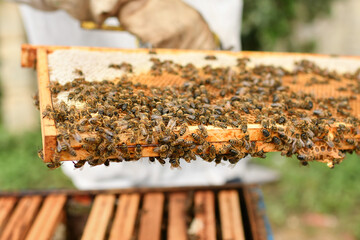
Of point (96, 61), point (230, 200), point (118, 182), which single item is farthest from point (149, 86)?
point (118, 182)

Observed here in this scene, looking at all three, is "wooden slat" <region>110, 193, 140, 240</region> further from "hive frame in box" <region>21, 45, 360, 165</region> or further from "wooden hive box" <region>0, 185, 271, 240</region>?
"hive frame in box" <region>21, 45, 360, 165</region>

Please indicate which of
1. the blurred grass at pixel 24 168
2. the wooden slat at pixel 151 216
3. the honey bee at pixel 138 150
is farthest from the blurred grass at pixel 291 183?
the honey bee at pixel 138 150

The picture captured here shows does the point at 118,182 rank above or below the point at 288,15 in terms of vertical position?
below

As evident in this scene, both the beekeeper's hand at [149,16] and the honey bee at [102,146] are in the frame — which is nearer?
the honey bee at [102,146]

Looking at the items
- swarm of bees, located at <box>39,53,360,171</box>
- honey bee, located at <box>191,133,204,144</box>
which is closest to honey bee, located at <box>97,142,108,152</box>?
swarm of bees, located at <box>39,53,360,171</box>

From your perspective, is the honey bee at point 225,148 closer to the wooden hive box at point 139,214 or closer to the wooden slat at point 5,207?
the wooden hive box at point 139,214

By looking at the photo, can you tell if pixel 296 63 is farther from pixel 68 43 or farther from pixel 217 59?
pixel 68 43

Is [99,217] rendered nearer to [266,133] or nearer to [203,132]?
[203,132]
